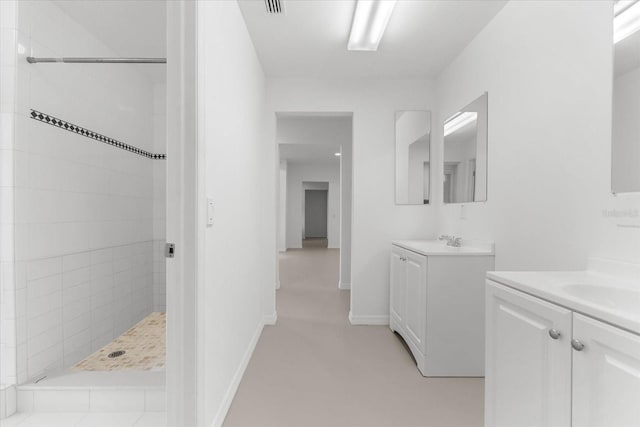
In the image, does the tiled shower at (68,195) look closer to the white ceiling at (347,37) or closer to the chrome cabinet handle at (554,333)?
the white ceiling at (347,37)

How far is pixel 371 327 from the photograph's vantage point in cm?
335

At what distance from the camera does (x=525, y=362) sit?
1.19 meters

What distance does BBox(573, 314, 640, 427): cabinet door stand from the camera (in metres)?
0.82

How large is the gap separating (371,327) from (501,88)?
96.7 inches

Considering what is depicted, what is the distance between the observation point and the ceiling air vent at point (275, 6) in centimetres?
218

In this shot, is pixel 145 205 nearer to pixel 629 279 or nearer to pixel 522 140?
pixel 522 140

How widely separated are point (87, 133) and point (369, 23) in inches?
92.9

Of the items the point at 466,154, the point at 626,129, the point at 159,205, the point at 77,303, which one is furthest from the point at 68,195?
the point at 626,129

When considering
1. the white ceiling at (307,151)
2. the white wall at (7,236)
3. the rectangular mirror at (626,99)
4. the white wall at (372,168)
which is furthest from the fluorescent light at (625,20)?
the white ceiling at (307,151)

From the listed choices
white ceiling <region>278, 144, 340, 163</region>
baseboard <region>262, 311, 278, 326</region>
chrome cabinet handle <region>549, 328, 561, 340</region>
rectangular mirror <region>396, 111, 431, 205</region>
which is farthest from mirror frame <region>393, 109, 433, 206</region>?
white ceiling <region>278, 144, 340, 163</region>

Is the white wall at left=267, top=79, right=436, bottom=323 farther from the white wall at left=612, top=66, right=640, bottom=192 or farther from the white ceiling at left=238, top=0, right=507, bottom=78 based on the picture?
the white wall at left=612, top=66, right=640, bottom=192

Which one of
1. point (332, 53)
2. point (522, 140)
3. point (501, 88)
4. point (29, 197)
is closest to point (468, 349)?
point (522, 140)

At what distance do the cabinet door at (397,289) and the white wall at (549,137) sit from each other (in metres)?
0.69

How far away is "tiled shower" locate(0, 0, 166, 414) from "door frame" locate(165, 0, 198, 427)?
4.12 ft
